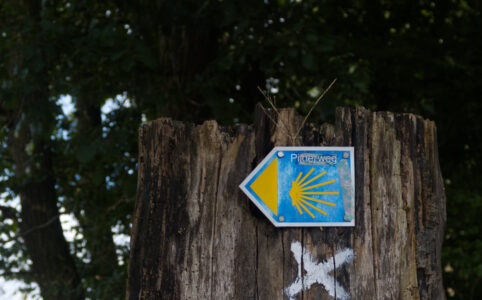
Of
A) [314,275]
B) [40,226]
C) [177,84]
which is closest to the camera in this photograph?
[314,275]

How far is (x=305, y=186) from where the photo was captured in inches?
72.7

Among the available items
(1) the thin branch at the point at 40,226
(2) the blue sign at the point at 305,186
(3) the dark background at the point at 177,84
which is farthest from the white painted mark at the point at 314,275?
(1) the thin branch at the point at 40,226

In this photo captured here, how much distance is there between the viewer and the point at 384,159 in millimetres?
1904

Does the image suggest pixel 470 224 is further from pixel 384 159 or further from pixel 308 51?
pixel 384 159

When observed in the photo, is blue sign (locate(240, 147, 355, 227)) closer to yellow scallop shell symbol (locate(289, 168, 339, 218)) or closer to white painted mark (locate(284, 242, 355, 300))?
yellow scallop shell symbol (locate(289, 168, 339, 218))

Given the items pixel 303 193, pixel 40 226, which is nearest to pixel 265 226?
pixel 303 193

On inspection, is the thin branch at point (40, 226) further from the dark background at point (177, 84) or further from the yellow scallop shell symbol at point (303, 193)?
the yellow scallop shell symbol at point (303, 193)

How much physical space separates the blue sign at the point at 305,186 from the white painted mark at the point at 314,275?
10 centimetres

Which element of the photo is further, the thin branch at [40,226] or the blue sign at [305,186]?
the thin branch at [40,226]

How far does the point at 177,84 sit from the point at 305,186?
3.75 meters

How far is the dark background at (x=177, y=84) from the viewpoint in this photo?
4.42m

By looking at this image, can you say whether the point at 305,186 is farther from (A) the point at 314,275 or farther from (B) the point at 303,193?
(A) the point at 314,275

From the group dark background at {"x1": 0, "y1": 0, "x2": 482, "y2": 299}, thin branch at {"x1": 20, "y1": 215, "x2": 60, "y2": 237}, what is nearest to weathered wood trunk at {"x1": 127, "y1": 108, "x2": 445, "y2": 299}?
dark background at {"x1": 0, "y1": 0, "x2": 482, "y2": 299}

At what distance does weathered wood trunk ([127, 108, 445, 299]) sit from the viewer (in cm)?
180
